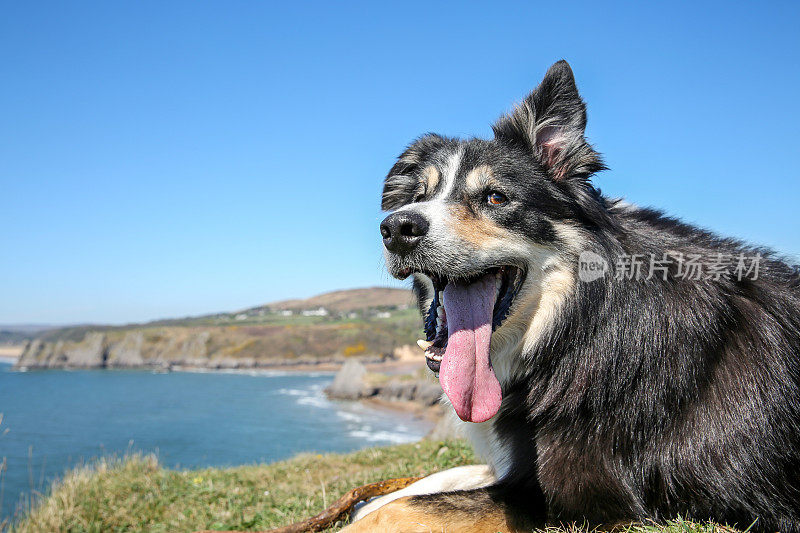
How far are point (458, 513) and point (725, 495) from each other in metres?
1.44

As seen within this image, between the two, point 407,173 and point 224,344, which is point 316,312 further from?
point 407,173

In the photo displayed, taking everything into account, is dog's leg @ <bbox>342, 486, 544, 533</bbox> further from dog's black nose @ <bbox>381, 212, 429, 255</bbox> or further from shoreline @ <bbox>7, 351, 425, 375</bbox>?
shoreline @ <bbox>7, 351, 425, 375</bbox>

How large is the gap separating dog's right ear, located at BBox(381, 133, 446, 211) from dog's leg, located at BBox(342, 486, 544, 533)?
2.25 meters

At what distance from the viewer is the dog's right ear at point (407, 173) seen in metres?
4.34

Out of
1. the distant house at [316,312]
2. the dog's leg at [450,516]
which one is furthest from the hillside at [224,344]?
the dog's leg at [450,516]

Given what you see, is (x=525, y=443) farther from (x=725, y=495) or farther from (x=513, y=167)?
(x=513, y=167)

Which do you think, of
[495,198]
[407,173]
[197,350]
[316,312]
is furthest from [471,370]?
[316,312]

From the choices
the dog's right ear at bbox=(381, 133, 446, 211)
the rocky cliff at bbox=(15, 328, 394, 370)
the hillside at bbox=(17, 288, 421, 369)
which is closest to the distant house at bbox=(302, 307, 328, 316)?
the hillside at bbox=(17, 288, 421, 369)

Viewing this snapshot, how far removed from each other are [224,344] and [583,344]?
435ft

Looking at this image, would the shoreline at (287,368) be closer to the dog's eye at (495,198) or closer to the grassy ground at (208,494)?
the grassy ground at (208,494)

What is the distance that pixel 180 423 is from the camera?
171 feet

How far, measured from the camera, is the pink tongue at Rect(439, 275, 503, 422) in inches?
134

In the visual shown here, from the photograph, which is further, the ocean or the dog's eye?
the ocean

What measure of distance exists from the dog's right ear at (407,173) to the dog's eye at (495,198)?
0.79 meters
